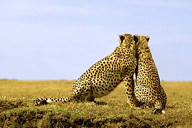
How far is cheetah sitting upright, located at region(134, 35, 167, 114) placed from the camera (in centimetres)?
739

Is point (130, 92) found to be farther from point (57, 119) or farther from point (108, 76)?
point (57, 119)

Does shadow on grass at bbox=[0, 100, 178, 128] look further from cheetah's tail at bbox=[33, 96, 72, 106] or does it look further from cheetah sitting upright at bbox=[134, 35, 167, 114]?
cheetah sitting upright at bbox=[134, 35, 167, 114]

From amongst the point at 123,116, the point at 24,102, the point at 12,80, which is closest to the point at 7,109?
Answer: the point at 24,102

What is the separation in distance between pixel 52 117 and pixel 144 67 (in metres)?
2.57

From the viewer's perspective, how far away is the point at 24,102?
7.04 metres

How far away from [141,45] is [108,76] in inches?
40.7

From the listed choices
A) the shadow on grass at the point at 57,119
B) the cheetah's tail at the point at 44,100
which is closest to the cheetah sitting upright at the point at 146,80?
the shadow on grass at the point at 57,119

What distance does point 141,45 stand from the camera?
25.5ft

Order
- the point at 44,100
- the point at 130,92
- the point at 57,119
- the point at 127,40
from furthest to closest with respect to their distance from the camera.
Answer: the point at 127,40 → the point at 130,92 → the point at 44,100 → the point at 57,119

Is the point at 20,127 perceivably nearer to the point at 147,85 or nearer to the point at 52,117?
the point at 52,117

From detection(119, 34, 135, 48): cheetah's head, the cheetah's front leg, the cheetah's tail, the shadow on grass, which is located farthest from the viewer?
detection(119, 34, 135, 48): cheetah's head

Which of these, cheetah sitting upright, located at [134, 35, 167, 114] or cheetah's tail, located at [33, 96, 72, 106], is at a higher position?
cheetah sitting upright, located at [134, 35, 167, 114]

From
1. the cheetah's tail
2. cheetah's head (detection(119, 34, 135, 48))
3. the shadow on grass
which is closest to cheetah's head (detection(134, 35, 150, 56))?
cheetah's head (detection(119, 34, 135, 48))

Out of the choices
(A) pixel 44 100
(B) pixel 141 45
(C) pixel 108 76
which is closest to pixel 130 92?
(C) pixel 108 76
